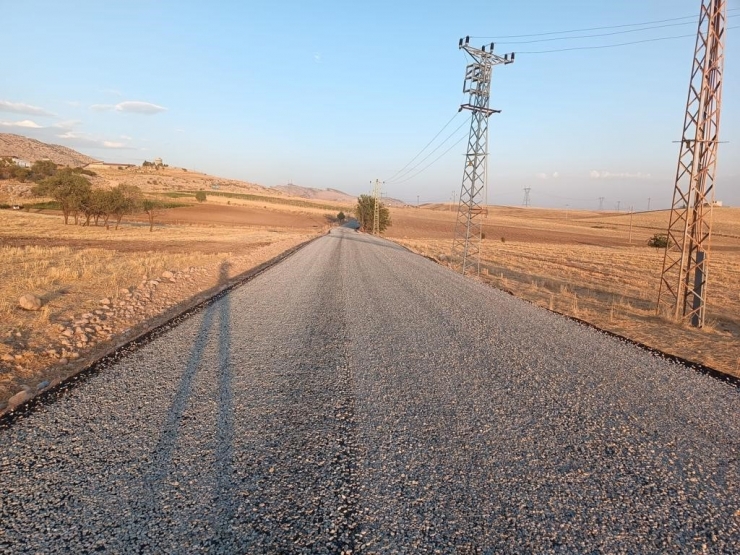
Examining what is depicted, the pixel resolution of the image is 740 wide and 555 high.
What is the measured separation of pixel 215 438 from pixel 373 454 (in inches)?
59.0

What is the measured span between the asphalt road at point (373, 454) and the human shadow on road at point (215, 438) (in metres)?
0.02

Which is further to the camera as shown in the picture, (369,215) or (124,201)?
(369,215)

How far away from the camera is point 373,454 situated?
4.11 metres

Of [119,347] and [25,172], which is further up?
[25,172]

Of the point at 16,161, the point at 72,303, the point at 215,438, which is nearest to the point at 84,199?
the point at 72,303

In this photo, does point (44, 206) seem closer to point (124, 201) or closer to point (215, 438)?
point (124, 201)

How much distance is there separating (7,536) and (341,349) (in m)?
4.90

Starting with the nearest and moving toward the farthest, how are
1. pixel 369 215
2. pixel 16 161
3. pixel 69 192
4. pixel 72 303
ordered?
pixel 72 303, pixel 69 192, pixel 369 215, pixel 16 161

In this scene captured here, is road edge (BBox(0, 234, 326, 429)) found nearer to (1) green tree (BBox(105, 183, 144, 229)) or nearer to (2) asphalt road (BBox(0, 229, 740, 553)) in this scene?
(2) asphalt road (BBox(0, 229, 740, 553))

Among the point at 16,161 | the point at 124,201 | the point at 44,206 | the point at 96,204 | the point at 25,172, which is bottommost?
the point at 44,206

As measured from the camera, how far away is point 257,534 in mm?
3021

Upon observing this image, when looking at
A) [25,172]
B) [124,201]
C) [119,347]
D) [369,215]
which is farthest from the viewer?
[25,172]

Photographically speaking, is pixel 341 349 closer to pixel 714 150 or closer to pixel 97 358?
pixel 97 358

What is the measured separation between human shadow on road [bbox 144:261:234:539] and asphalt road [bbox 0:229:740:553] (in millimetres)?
21
